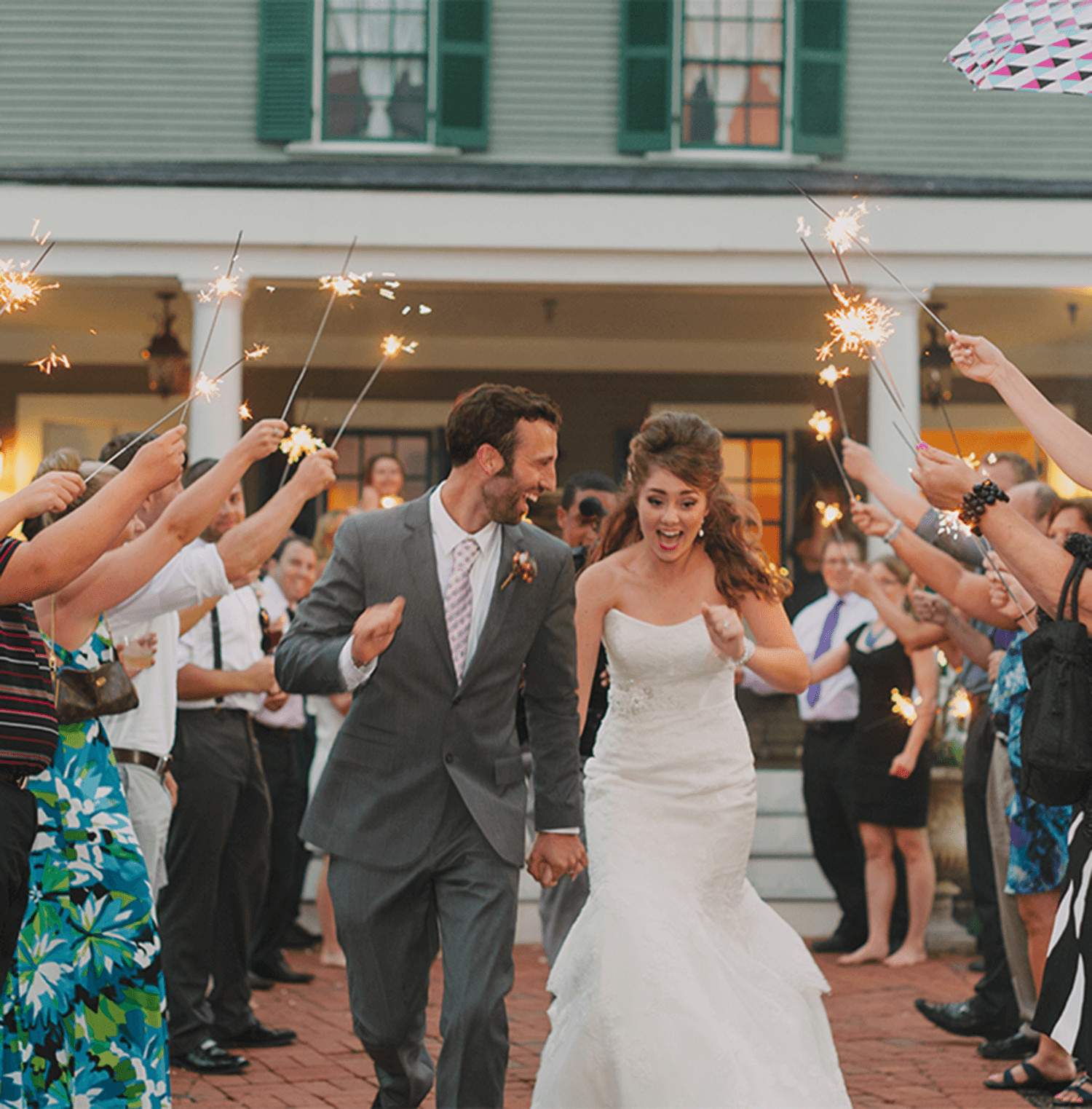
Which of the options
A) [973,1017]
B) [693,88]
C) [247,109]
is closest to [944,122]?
[693,88]

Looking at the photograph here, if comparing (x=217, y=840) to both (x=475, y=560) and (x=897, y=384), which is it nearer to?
(x=475, y=560)

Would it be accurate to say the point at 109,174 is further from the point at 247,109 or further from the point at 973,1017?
the point at 973,1017

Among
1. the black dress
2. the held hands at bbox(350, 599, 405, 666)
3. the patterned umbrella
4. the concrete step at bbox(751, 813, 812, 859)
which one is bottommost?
the concrete step at bbox(751, 813, 812, 859)

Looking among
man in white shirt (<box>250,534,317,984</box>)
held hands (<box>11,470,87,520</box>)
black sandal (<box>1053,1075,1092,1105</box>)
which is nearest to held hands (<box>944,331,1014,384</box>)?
held hands (<box>11,470,87,520</box>)

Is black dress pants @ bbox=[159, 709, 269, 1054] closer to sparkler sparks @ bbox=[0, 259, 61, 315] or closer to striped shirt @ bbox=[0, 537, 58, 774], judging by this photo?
striped shirt @ bbox=[0, 537, 58, 774]

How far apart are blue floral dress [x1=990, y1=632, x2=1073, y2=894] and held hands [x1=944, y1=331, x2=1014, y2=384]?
174cm

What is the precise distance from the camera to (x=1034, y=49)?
3.93m

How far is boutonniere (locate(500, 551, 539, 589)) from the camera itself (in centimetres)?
401

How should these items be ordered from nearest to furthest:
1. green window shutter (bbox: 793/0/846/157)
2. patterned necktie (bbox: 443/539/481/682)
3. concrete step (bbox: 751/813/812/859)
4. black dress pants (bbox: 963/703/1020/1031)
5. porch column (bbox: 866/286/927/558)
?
patterned necktie (bbox: 443/539/481/682), black dress pants (bbox: 963/703/1020/1031), concrete step (bbox: 751/813/812/859), porch column (bbox: 866/286/927/558), green window shutter (bbox: 793/0/846/157)

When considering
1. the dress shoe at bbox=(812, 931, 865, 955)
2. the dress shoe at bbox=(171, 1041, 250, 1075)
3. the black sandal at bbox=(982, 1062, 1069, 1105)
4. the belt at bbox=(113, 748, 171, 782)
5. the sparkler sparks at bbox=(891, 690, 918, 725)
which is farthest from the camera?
the dress shoe at bbox=(812, 931, 865, 955)

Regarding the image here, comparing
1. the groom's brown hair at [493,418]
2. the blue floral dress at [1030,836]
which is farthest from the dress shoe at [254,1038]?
the groom's brown hair at [493,418]

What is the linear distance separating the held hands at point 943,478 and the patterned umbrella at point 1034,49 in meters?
0.92

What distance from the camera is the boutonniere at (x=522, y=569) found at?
4012mm

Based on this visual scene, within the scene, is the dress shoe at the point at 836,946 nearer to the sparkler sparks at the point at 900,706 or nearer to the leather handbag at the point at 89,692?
the sparkler sparks at the point at 900,706
